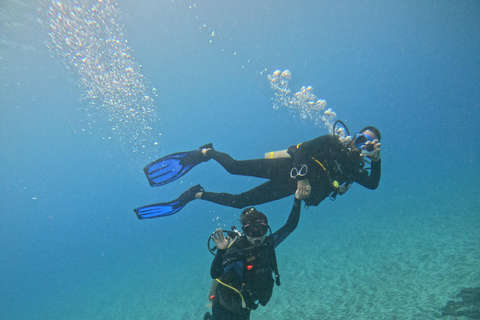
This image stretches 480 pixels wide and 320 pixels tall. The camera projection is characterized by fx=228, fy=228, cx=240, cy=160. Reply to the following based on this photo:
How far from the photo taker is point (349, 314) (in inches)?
236

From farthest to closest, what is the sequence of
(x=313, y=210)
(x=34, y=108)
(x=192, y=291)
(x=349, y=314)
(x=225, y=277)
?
(x=34, y=108)
(x=313, y=210)
(x=192, y=291)
(x=349, y=314)
(x=225, y=277)

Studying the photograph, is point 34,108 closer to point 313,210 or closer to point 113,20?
point 113,20

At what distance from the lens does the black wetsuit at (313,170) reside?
3.87m

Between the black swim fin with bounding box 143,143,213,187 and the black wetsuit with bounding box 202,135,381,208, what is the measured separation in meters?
0.75

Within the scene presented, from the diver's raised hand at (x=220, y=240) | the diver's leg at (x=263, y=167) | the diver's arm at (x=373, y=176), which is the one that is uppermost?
the diver's leg at (x=263, y=167)

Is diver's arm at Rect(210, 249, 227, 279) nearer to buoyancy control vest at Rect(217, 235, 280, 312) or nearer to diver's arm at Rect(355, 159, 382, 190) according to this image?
buoyancy control vest at Rect(217, 235, 280, 312)

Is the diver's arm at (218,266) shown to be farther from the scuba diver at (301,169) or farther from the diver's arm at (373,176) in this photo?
the diver's arm at (373,176)

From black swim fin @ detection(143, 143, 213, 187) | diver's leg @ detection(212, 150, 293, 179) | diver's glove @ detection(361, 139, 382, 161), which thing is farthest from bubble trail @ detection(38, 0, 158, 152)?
diver's glove @ detection(361, 139, 382, 161)

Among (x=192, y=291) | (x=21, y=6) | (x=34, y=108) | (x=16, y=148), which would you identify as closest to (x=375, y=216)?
(x=192, y=291)

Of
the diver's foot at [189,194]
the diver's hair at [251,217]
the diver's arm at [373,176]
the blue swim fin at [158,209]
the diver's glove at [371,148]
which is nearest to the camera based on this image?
the diver's hair at [251,217]

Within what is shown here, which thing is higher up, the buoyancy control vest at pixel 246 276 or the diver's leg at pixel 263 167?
the diver's leg at pixel 263 167

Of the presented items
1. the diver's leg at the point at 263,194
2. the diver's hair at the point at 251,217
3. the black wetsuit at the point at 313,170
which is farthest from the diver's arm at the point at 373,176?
the diver's hair at the point at 251,217

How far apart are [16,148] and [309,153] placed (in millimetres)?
79500

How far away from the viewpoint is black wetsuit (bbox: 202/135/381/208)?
3.87m
